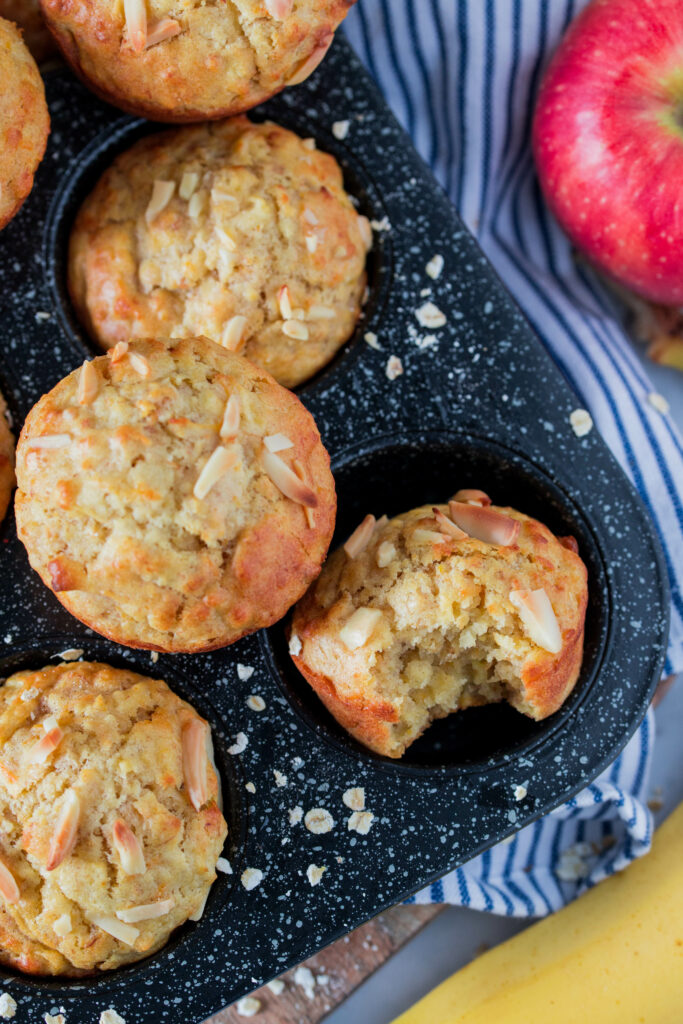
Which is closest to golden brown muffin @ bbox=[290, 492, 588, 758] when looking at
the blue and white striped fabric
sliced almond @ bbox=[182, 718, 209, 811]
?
sliced almond @ bbox=[182, 718, 209, 811]

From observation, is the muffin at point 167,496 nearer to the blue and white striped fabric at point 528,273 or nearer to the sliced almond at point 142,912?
the sliced almond at point 142,912

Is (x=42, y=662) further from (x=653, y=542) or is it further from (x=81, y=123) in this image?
(x=653, y=542)

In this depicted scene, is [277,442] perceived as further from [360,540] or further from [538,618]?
[538,618]

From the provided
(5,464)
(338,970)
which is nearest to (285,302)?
(5,464)

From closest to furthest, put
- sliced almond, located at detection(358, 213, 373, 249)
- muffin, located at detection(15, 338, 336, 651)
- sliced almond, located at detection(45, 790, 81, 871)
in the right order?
muffin, located at detection(15, 338, 336, 651) → sliced almond, located at detection(45, 790, 81, 871) → sliced almond, located at detection(358, 213, 373, 249)

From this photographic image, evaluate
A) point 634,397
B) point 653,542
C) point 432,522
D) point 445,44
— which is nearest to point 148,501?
point 432,522

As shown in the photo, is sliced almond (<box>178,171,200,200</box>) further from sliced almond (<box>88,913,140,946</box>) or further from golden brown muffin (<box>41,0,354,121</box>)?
sliced almond (<box>88,913,140,946</box>)
